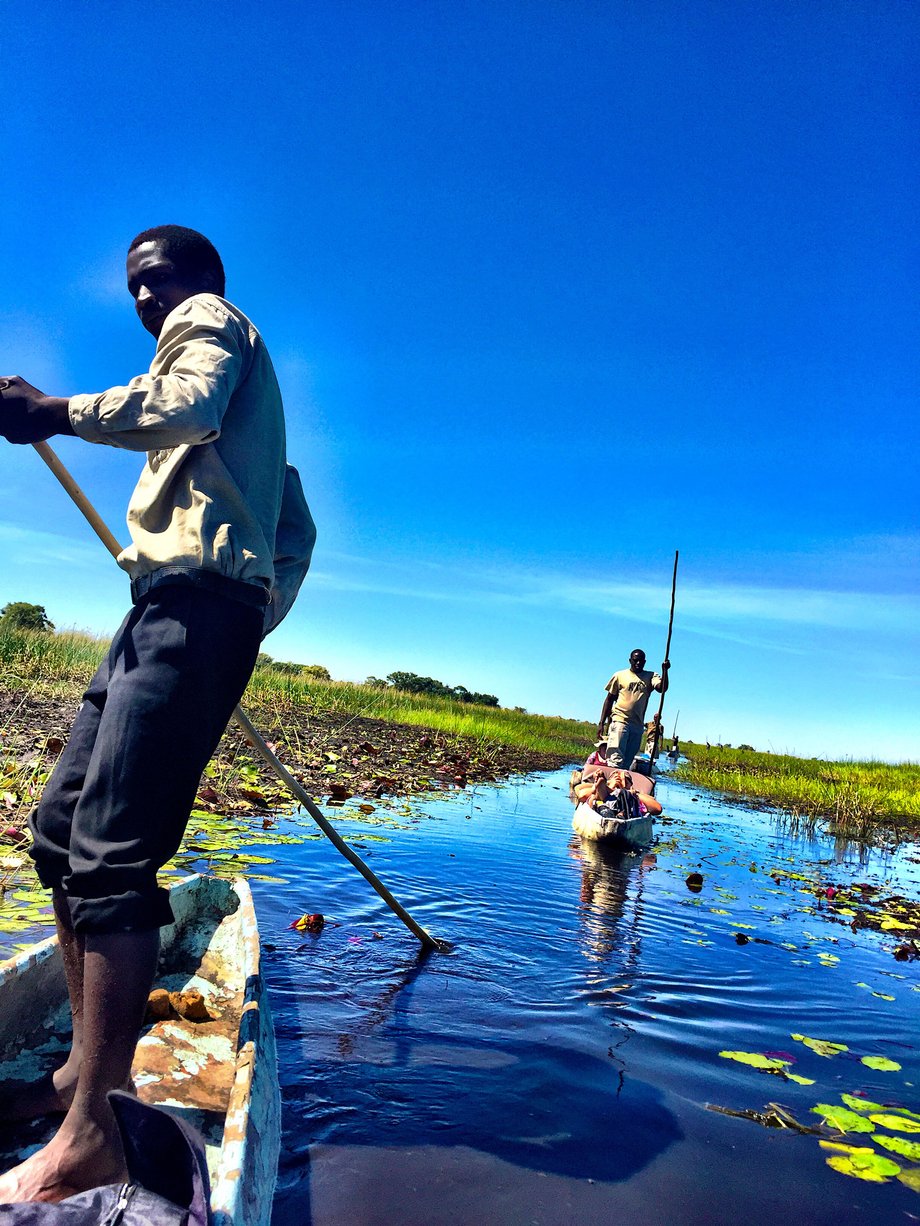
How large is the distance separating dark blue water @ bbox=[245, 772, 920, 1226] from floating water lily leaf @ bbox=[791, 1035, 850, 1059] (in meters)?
0.08

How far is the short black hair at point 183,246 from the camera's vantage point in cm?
232

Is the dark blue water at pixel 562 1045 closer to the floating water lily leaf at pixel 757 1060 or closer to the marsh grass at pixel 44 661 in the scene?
the floating water lily leaf at pixel 757 1060

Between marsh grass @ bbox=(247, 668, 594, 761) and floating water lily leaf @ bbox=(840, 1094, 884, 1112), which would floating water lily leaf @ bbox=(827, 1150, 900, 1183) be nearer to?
floating water lily leaf @ bbox=(840, 1094, 884, 1112)

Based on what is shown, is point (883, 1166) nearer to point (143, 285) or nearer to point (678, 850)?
point (143, 285)

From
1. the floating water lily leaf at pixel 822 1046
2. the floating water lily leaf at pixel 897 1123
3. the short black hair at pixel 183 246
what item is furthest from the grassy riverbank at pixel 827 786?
the short black hair at pixel 183 246

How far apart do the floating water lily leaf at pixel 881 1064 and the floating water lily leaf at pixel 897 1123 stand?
652 mm

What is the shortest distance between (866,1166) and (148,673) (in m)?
3.17

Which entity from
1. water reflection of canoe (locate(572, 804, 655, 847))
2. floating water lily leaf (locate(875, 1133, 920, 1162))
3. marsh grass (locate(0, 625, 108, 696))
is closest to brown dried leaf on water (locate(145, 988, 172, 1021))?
floating water lily leaf (locate(875, 1133, 920, 1162))

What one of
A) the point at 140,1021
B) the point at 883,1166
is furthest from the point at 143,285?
the point at 883,1166

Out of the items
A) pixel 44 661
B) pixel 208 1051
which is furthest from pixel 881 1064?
pixel 44 661

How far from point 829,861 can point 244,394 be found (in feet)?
40.4

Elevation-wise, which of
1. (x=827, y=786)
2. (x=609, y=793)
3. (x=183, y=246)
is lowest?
(x=609, y=793)

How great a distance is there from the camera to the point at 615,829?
9578 millimetres

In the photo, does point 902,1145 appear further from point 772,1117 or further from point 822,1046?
point 822,1046
